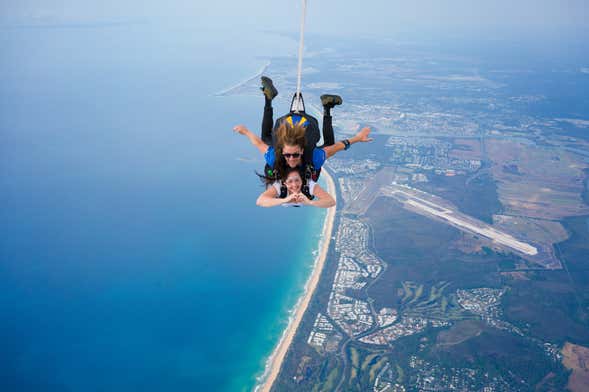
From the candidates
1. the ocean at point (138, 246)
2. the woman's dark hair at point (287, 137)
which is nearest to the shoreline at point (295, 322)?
the ocean at point (138, 246)

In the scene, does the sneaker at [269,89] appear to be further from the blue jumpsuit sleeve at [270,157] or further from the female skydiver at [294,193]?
the female skydiver at [294,193]

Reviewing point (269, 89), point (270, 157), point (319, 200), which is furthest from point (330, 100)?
point (319, 200)

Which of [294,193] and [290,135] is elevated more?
[290,135]

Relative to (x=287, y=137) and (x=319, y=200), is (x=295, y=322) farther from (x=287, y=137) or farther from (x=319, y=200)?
(x=287, y=137)

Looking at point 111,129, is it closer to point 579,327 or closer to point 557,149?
point 579,327

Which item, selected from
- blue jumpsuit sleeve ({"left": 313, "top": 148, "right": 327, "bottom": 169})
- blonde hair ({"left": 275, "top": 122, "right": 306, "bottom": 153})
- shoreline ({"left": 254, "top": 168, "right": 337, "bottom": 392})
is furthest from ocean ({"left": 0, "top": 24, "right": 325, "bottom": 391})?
blonde hair ({"left": 275, "top": 122, "right": 306, "bottom": 153})

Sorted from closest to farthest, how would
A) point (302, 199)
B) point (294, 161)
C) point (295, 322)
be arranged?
point (294, 161), point (302, 199), point (295, 322)
